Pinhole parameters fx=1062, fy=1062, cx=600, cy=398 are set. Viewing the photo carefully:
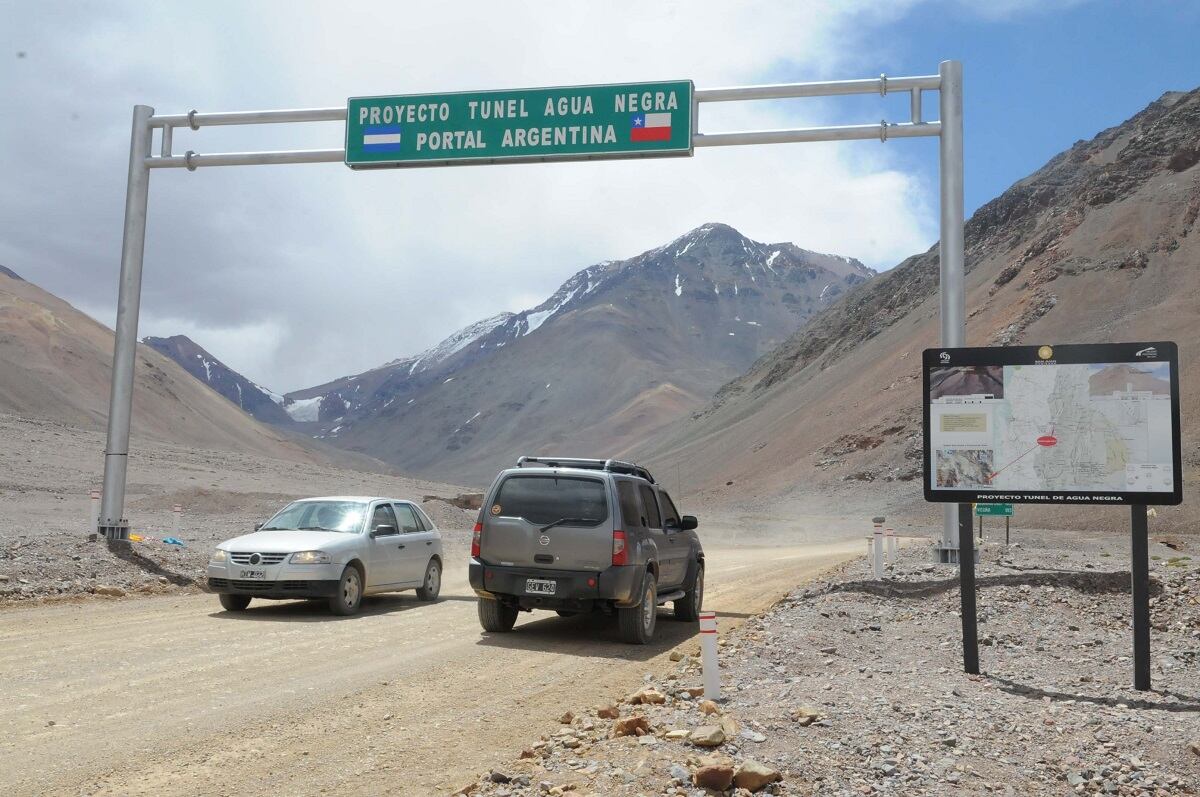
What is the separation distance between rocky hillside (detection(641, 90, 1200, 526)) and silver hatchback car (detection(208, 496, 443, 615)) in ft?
121

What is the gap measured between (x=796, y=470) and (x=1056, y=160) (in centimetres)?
6397

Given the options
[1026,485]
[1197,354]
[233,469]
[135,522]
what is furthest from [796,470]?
[1026,485]

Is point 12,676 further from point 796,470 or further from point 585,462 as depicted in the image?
point 796,470

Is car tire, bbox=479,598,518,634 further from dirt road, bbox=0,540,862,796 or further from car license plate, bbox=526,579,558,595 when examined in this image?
car license plate, bbox=526,579,558,595

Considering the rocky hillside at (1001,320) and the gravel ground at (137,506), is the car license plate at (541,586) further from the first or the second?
the rocky hillside at (1001,320)

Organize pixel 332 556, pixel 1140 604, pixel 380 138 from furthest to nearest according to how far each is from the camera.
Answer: pixel 380 138
pixel 332 556
pixel 1140 604

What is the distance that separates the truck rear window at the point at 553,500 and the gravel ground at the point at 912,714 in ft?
5.79

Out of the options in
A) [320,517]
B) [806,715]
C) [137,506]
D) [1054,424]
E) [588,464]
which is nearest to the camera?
[806,715]

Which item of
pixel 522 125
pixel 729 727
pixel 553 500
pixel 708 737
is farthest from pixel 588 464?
pixel 522 125

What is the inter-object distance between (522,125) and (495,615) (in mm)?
8232

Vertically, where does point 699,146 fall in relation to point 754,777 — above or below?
above

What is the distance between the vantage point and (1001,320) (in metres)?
73.4

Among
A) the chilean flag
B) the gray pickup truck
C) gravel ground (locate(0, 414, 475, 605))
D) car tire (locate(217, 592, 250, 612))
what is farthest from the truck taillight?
gravel ground (locate(0, 414, 475, 605))

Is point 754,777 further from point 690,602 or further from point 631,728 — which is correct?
point 690,602
